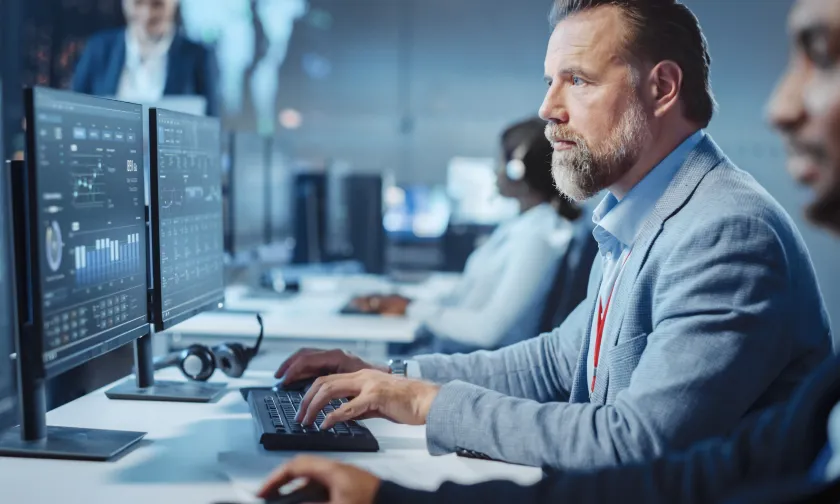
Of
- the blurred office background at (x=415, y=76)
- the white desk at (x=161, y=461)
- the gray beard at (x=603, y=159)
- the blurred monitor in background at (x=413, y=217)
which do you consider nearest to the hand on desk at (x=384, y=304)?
the white desk at (x=161, y=461)

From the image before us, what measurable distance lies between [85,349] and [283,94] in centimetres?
527

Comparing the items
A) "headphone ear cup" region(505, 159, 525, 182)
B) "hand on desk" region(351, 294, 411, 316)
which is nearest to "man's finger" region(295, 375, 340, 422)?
"hand on desk" region(351, 294, 411, 316)

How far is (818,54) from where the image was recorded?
780 millimetres

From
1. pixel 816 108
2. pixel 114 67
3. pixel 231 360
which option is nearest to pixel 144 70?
pixel 114 67

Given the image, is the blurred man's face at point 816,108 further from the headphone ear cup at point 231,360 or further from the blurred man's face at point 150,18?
the blurred man's face at point 150,18

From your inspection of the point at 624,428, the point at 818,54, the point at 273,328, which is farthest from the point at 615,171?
the point at 273,328

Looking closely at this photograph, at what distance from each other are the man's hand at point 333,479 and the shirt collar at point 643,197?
695 millimetres

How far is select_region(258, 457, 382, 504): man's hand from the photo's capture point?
100 cm

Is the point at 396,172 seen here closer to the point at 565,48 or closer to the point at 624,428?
the point at 565,48

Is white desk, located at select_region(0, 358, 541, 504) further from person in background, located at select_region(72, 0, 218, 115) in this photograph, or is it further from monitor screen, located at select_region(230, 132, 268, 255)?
person in background, located at select_region(72, 0, 218, 115)

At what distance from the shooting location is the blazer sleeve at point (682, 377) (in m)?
1.14

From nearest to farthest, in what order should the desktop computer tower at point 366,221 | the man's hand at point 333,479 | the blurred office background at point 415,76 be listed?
the man's hand at point 333,479, the desktop computer tower at point 366,221, the blurred office background at point 415,76

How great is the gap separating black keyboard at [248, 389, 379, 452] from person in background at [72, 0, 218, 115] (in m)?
2.99

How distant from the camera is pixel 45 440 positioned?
4.38 feet
